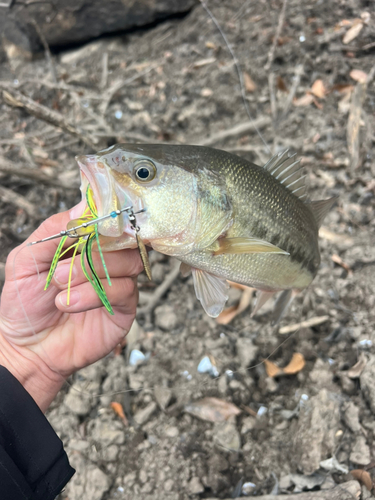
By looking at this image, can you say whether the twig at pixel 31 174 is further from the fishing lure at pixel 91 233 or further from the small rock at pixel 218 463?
the small rock at pixel 218 463

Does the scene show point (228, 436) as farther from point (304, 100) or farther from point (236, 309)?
point (304, 100)

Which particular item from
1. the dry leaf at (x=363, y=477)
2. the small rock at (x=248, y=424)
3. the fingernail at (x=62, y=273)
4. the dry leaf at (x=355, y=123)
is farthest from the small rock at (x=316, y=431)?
the dry leaf at (x=355, y=123)

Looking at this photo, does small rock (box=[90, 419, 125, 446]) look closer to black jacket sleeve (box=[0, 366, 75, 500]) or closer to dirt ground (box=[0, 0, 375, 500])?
dirt ground (box=[0, 0, 375, 500])

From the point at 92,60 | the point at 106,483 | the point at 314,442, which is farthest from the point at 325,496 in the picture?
the point at 92,60

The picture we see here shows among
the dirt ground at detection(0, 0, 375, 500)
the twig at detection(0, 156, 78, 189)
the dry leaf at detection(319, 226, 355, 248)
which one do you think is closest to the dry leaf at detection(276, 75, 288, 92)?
the dirt ground at detection(0, 0, 375, 500)

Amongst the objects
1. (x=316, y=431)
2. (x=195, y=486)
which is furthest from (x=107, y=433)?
(x=316, y=431)
